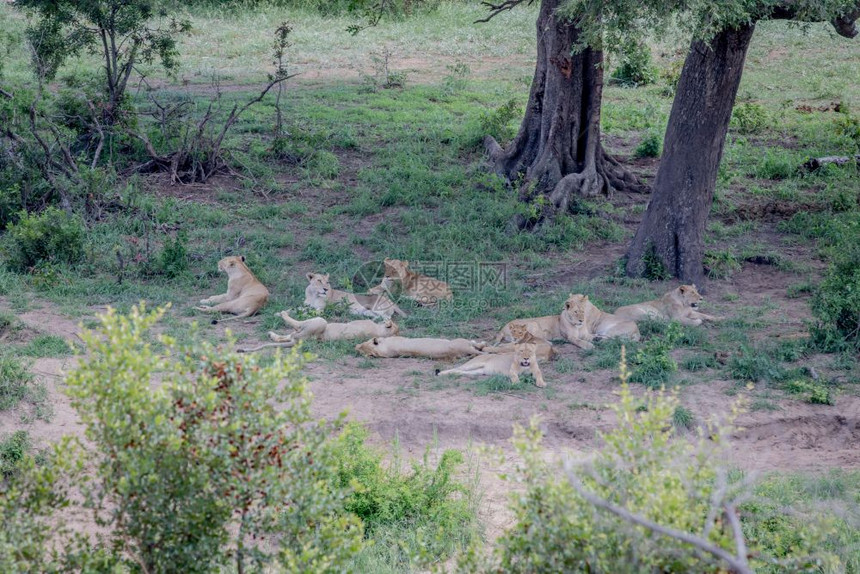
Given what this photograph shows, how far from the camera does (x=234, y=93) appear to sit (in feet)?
67.9

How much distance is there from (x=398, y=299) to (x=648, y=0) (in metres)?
4.19

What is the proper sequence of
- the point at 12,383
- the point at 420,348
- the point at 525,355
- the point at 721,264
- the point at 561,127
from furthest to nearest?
1. the point at 561,127
2. the point at 721,264
3. the point at 420,348
4. the point at 525,355
5. the point at 12,383

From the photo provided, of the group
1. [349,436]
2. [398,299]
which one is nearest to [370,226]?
[398,299]

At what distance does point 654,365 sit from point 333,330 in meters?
3.26

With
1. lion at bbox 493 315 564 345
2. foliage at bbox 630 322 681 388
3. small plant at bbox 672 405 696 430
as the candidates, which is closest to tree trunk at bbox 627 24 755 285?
lion at bbox 493 315 564 345

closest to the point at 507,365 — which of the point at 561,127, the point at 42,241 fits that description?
the point at 42,241

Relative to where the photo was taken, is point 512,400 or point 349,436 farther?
point 512,400

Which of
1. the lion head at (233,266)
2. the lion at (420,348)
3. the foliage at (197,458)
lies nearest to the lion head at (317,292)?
the lion head at (233,266)

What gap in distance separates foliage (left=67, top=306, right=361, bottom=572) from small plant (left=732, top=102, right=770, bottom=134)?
15.7m

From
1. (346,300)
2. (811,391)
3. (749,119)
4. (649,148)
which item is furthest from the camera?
(749,119)

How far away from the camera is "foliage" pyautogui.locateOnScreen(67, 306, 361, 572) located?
458 cm

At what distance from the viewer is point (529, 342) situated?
952cm

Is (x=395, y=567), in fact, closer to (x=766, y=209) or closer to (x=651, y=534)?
(x=651, y=534)

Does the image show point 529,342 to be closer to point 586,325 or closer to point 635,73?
point 586,325
